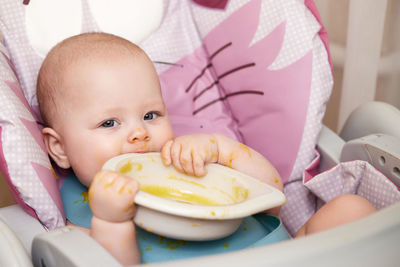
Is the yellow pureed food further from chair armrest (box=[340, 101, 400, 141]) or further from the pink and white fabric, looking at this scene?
chair armrest (box=[340, 101, 400, 141])

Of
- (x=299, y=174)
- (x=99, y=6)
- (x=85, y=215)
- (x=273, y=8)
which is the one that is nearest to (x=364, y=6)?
(x=273, y=8)

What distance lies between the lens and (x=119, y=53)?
2.64 ft

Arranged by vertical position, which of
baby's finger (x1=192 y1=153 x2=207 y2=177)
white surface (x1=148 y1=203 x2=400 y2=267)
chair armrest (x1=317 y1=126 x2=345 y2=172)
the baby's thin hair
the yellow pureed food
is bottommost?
chair armrest (x1=317 y1=126 x2=345 y2=172)

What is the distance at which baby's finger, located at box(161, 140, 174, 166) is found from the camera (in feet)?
2.46

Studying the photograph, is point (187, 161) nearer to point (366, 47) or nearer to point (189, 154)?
point (189, 154)

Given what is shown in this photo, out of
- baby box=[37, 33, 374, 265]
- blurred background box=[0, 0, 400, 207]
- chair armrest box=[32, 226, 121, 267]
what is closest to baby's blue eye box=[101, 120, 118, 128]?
baby box=[37, 33, 374, 265]

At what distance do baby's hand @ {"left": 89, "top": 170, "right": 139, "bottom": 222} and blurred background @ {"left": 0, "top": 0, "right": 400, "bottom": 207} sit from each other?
778 mm

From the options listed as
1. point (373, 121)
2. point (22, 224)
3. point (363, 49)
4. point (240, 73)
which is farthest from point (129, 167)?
point (363, 49)

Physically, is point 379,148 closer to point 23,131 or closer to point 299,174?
point 299,174

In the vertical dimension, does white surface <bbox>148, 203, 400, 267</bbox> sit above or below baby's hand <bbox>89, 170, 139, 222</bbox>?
above

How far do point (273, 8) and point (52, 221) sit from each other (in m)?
0.58

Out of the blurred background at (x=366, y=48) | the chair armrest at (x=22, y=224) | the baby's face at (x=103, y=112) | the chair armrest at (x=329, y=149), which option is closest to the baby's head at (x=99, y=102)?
the baby's face at (x=103, y=112)

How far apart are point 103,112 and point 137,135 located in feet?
0.23

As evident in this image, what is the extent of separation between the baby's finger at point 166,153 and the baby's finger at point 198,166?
0.04m
